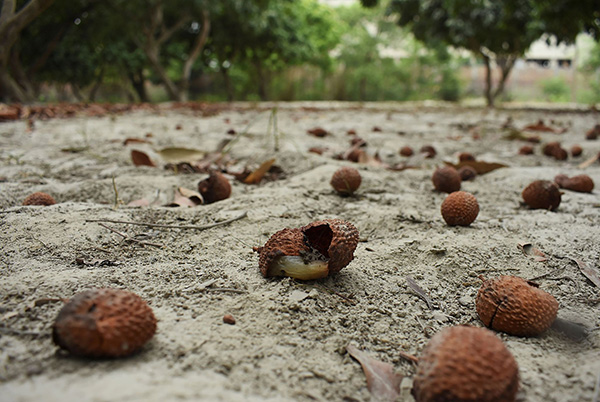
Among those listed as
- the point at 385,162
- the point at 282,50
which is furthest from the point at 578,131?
the point at 282,50

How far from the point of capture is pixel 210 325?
3.30 ft

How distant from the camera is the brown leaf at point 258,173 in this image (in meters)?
2.37

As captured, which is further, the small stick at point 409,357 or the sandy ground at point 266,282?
the small stick at point 409,357

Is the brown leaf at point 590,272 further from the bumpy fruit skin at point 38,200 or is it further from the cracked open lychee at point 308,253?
the bumpy fruit skin at point 38,200

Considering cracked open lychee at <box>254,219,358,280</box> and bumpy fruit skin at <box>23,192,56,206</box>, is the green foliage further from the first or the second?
bumpy fruit skin at <box>23,192,56,206</box>

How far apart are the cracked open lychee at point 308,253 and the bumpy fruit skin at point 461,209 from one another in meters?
0.61

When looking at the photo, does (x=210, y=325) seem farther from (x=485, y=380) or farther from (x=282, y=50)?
(x=282, y=50)

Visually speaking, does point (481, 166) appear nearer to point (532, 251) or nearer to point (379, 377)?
point (532, 251)

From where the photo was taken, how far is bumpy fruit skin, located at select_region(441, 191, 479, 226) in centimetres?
171

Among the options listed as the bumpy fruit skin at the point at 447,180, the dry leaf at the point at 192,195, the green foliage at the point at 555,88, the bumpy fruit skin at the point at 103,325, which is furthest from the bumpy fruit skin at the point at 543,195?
the green foliage at the point at 555,88

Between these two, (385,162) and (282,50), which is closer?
(385,162)

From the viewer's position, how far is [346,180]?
214 cm

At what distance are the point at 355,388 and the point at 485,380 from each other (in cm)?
25

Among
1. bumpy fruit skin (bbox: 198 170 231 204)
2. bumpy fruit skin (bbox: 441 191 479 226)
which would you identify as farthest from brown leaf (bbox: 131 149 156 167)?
bumpy fruit skin (bbox: 441 191 479 226)
